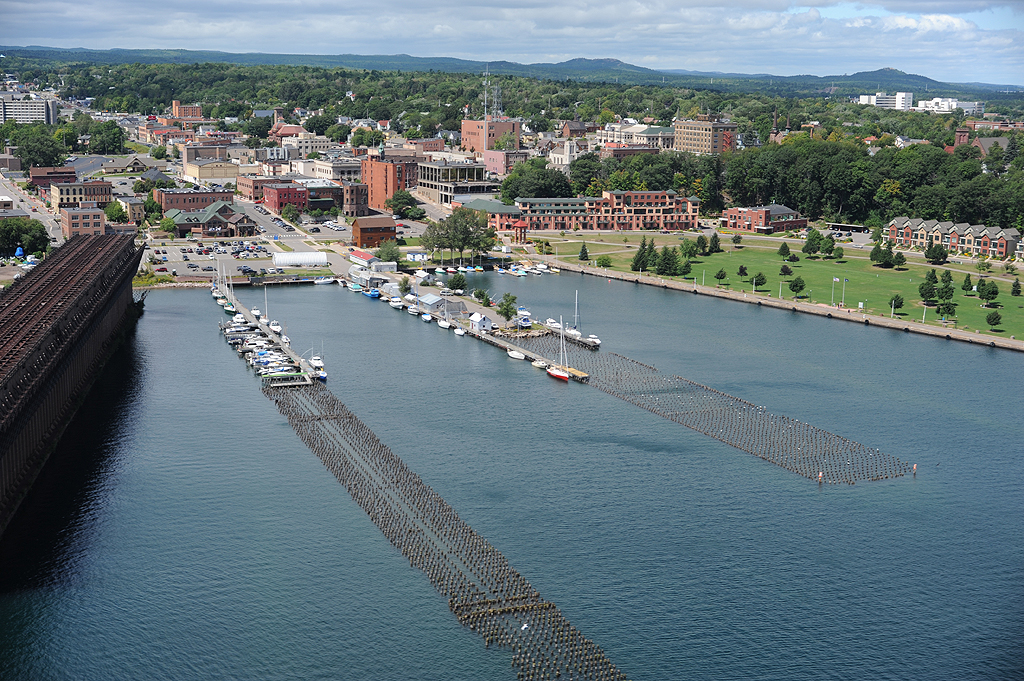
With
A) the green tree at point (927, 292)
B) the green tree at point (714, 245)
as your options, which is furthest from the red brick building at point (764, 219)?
the green tree at point (927, 292)

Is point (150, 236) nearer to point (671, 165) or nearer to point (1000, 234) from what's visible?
point (671, 165)

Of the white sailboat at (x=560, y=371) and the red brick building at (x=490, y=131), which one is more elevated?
the red brick building at (x=490, y=131)

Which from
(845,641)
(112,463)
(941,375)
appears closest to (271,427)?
(112,463)

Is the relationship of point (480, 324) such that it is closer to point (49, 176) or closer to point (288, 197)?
point (288, 197)

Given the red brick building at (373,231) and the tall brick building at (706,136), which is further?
the tall brick building at (706,136)

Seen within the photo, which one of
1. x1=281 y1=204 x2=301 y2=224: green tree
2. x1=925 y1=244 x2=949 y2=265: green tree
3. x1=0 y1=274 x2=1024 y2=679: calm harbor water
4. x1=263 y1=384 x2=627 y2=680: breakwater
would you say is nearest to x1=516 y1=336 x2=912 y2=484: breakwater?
x1=0 y1=274 x2=1024 y2=679: calm harbor water

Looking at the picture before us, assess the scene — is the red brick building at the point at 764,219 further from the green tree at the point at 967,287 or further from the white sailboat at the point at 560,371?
the white sailboat at the point at 560,371
